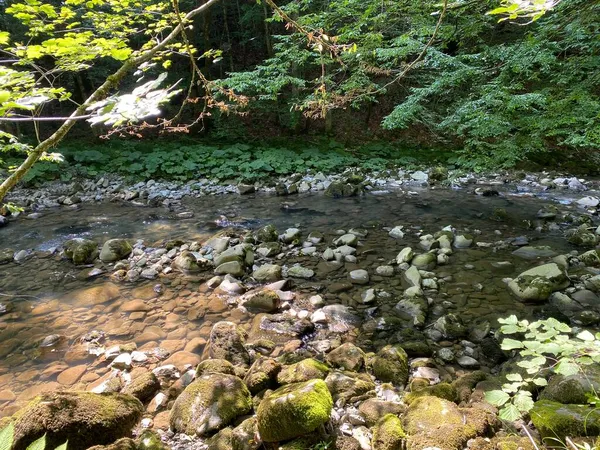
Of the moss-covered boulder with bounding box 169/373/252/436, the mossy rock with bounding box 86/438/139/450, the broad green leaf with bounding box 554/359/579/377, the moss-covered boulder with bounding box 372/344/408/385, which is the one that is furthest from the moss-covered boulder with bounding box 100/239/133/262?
the broad green leaf with bounding box 554/359/579/377

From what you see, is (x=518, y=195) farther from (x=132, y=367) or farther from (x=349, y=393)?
(x=132, y=367)

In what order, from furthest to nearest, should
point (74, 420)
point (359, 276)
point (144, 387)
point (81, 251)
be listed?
point (81, 251), point (359, 276), point (144, 387), point (74, 420)

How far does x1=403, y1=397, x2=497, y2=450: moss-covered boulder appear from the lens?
205 cm

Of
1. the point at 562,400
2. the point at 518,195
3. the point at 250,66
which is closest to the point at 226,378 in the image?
the point at 562,400

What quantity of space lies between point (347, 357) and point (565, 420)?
1.65m

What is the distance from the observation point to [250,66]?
17.7 metres

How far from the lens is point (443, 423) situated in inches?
85.2

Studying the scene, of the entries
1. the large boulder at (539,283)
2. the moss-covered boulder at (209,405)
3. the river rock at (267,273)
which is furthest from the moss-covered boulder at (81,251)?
the large boulder at (539,283)

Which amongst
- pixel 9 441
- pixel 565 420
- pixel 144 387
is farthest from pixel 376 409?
pixel 9 441

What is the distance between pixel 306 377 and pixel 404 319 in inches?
63.5

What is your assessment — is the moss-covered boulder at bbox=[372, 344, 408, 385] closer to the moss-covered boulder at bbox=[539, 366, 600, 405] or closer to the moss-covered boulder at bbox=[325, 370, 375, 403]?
the moss-covered boulder at bbox=[325, 370, 375, 403]

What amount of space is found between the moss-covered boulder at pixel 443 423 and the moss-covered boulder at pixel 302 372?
2.54 feet

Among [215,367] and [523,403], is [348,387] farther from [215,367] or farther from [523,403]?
[523,403]

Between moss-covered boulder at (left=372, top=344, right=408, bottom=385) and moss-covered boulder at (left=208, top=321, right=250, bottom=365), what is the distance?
4.09 ft
